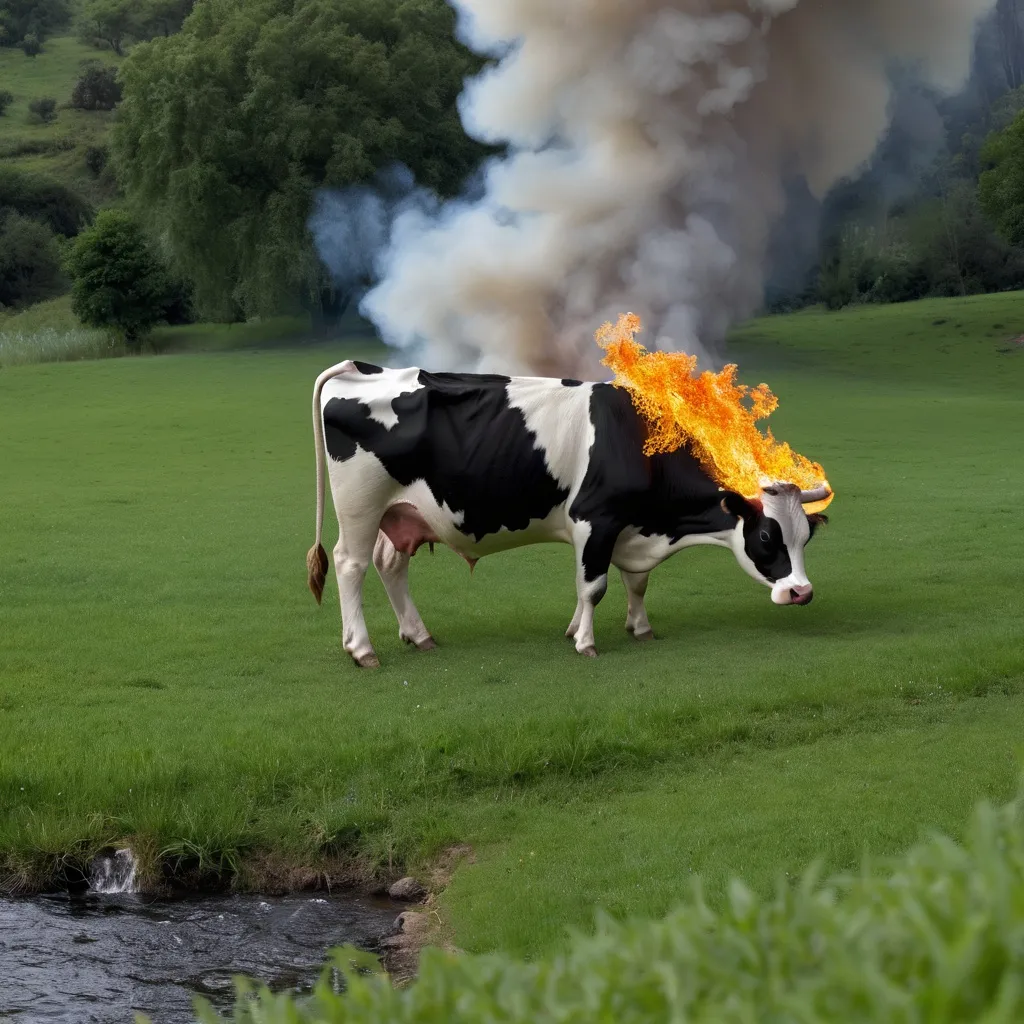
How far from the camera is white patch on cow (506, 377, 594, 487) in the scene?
515 inches

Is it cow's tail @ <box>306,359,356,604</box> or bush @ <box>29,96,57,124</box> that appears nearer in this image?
cow's tail @ <box>306,359,356,604</box>

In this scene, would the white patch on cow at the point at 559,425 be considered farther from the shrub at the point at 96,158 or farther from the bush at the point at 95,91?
the bush at the point at 95,91

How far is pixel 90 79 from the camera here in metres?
98.9

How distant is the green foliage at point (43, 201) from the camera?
7656 cm

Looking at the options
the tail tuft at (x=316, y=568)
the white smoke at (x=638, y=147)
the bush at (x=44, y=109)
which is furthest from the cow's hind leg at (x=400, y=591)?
the bush at (x=44, y=109)

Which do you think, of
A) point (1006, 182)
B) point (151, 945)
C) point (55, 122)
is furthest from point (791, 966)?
point (55, 122)

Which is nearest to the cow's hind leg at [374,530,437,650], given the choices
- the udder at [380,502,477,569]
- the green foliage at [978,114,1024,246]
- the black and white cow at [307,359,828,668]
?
the udder at [380,502,477,569]

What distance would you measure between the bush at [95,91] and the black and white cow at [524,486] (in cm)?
9272

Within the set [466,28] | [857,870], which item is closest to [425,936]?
[857,870]

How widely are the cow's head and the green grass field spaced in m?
0.58

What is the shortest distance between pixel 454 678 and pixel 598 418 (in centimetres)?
272

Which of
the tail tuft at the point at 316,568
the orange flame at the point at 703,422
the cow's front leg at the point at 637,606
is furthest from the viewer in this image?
the cow's front leg at the point at 637,606

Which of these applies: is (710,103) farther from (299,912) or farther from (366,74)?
(299,912)

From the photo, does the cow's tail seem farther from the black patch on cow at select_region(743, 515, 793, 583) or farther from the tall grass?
the tall grass
